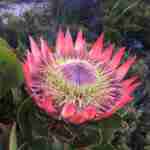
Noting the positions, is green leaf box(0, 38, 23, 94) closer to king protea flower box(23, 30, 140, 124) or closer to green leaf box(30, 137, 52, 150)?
king protea flower box(23, 30, 140, 124)

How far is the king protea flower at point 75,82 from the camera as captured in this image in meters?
0.92

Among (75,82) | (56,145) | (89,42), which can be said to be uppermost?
(89,42)

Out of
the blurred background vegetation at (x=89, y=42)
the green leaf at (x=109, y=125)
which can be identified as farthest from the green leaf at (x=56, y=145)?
the green leaf at (x=109, y=125)

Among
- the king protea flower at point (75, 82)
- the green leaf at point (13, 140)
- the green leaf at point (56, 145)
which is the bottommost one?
the green leaf at point (56, 145)

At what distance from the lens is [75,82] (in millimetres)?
1059

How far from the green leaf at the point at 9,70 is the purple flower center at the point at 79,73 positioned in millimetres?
125

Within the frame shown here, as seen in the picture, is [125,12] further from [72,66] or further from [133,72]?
[72,66]

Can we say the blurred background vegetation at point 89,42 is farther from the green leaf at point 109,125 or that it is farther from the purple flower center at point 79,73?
the purple flower center at point 79,73

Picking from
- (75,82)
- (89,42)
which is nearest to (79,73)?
(75,82)

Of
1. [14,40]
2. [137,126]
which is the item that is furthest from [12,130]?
[14,40]

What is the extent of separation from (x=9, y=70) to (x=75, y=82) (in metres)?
0.17

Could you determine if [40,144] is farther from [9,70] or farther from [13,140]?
[9,70]

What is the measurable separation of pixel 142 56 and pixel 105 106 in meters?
2.14

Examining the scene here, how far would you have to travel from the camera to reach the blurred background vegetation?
98 centimetres
